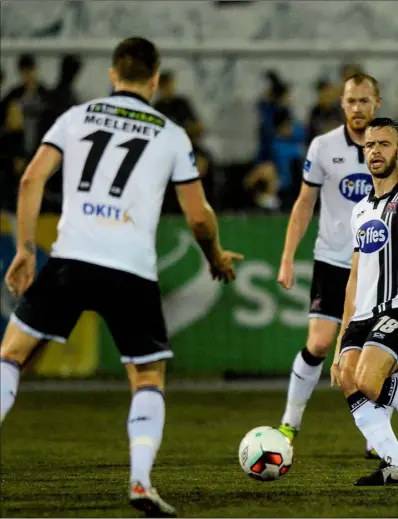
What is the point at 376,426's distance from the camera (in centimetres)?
689

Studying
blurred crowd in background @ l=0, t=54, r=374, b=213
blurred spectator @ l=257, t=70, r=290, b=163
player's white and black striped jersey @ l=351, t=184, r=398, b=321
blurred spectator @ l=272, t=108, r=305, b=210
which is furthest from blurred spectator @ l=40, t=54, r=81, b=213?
player's white and black striped jersey @ l=351, t=184, r=398, b=321

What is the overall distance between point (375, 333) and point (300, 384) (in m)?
2.05

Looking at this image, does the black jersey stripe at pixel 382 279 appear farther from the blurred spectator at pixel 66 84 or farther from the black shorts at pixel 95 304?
the blurred spectator at pixel 66 84

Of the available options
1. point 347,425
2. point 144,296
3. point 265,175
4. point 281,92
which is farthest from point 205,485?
point 281,92

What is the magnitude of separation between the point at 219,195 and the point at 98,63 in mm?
2368

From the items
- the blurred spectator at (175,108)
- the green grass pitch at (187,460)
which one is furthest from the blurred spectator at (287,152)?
the green grass pitch at (187,460)

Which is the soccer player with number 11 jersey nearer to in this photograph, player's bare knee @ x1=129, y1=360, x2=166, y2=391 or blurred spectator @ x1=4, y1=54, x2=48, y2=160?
player's bare knee @ x1=129, y1=360, x2=166, y2=391

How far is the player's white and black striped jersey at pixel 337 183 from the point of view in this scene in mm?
8406

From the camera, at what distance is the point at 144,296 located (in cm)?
598

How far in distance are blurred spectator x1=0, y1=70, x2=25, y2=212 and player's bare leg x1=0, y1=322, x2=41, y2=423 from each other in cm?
736

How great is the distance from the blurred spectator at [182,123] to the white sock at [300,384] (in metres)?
5.09

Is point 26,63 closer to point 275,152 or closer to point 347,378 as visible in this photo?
point 275,152

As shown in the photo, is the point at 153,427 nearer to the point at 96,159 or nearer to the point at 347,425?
the point at 96,159

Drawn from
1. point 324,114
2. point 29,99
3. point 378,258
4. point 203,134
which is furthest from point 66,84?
point 378,258
